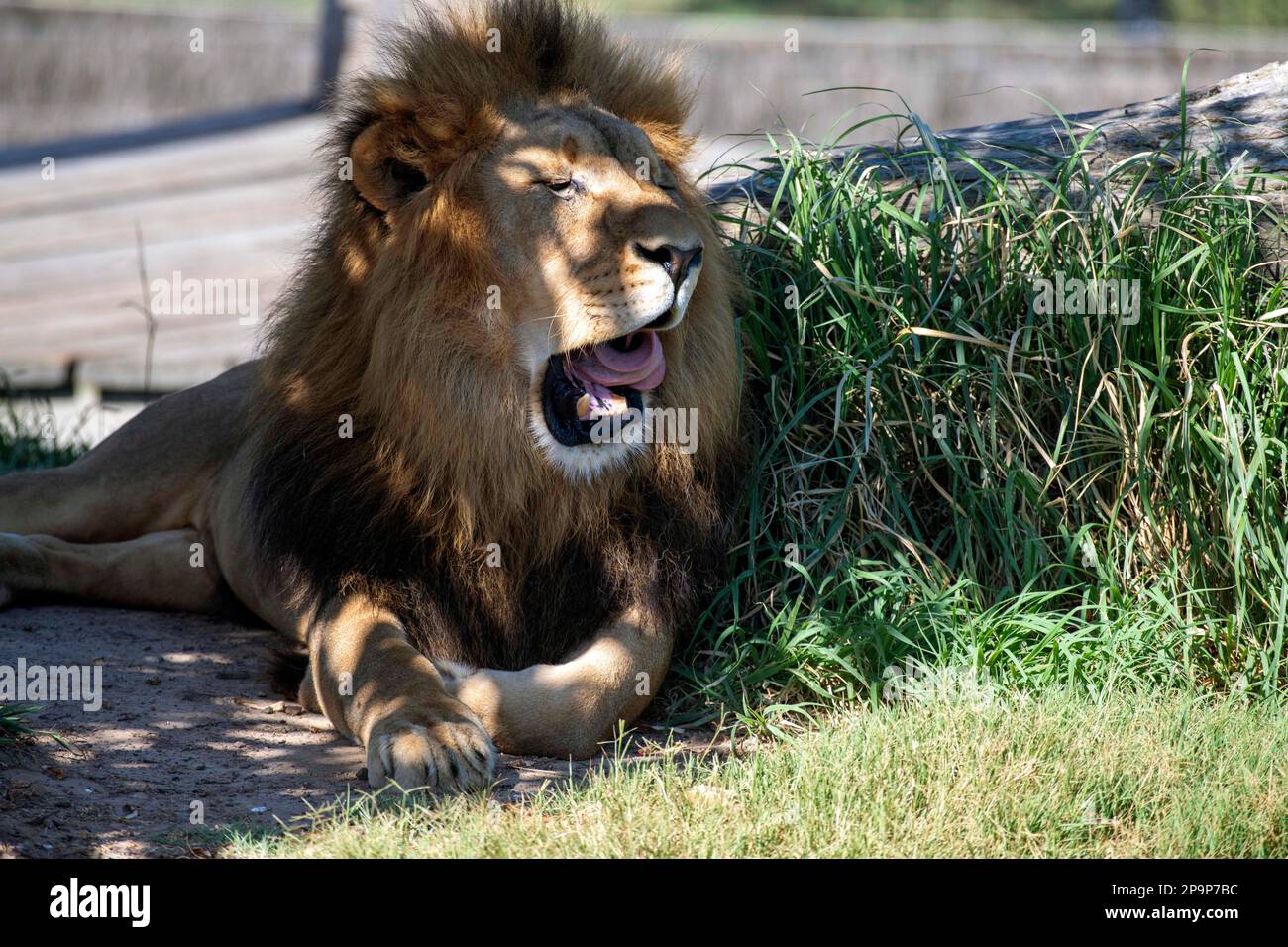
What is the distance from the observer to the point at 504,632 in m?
3.74

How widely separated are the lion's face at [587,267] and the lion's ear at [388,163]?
19 centimetres

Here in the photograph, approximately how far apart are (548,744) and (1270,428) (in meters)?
2.08

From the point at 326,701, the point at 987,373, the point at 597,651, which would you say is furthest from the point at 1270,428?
the point at 326,701

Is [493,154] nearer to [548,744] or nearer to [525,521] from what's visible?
[525,521]

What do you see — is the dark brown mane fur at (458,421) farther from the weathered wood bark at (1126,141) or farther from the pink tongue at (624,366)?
the weathered wood bark at (1126,141)

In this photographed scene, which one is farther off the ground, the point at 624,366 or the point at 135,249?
the point at 135,249

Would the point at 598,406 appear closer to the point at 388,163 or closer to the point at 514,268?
the point at 514,268

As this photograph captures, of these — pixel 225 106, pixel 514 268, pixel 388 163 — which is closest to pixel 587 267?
pixel 514 268

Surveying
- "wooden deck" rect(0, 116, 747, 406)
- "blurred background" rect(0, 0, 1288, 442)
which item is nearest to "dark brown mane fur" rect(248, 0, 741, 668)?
"wooden deck" rect(0, 116, 747, 406)

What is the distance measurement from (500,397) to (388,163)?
25.4 inches

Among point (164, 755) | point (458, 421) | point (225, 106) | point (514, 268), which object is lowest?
point (164, 755)

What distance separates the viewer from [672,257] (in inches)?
135

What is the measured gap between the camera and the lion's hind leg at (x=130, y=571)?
14.9ft

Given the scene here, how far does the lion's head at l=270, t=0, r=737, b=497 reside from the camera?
3479mm
